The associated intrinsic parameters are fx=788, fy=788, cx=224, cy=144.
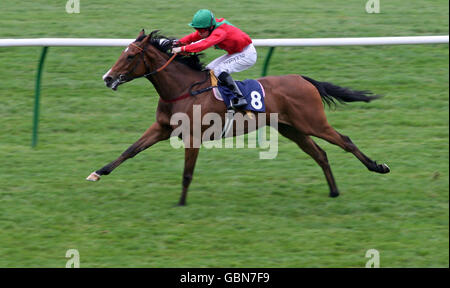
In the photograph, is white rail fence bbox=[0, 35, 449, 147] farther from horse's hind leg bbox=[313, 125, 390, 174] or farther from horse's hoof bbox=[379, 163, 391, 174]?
horse's hoof bbox=[379, 163, 391, 174]

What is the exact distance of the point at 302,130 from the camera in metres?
7.00

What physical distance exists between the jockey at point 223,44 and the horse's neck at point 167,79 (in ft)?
0.57

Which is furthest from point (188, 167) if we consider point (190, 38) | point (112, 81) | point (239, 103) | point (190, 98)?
point (190, 38)

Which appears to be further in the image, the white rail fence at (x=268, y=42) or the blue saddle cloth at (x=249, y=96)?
the white rail fence at (x=268, y=42)

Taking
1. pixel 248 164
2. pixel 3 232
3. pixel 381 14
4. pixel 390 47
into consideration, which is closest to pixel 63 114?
pixel 248 164

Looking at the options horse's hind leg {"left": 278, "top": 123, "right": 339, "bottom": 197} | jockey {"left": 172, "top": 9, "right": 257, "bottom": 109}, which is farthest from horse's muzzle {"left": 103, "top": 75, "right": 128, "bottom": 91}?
horse's hind leg {"left": 278, "top": 123, "right": 339, "bottom": 197}

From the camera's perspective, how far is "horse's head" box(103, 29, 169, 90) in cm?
658

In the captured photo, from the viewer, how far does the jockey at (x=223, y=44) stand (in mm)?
6629

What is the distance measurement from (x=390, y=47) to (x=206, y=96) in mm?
4524

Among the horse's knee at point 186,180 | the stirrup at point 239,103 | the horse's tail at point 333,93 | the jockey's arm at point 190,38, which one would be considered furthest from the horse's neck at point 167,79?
the horse's tail at point 333,93

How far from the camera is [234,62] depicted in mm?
7012

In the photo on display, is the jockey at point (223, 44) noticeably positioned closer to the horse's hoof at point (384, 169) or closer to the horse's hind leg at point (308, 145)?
the horse's hind leg at point (308, 145)

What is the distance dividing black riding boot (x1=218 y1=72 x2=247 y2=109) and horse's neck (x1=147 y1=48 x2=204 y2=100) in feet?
0.90

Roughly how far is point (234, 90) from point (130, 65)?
0.91 meters
